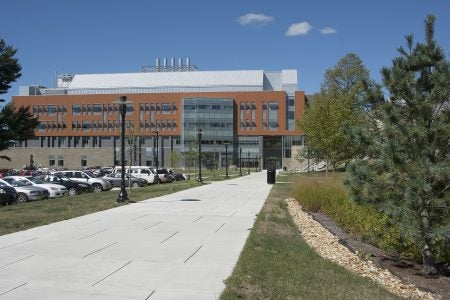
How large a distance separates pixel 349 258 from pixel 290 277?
2.14 meters

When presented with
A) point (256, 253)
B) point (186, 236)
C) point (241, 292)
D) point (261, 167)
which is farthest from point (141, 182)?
point (261, 167)

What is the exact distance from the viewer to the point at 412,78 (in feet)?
26.5

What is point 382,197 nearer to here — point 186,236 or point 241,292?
point 241,292

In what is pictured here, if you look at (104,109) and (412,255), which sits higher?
(104,109)

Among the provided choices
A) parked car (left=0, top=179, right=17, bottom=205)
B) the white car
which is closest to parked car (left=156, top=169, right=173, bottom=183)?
the white car

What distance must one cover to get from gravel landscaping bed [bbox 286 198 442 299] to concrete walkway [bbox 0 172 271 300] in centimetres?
163

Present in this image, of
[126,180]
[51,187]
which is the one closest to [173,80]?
[126,180]

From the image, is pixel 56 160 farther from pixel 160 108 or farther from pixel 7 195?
pixel 7 195

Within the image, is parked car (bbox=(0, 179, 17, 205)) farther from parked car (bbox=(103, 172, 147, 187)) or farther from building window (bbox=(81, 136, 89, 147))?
building window (bbox=(81, 136, 89, 147))

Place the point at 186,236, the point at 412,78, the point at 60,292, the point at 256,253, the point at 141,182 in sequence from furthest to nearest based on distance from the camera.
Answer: the point at 141,182, the point at 186,236, the point at 256,253, the point at 412,78, the point at 60,292

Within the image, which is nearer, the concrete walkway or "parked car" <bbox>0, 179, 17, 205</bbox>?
the concrete walkway

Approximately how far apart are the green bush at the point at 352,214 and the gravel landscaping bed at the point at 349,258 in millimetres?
446

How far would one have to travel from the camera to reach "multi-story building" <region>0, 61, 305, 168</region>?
11962 centimetres

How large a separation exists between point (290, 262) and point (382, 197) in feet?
6.27
